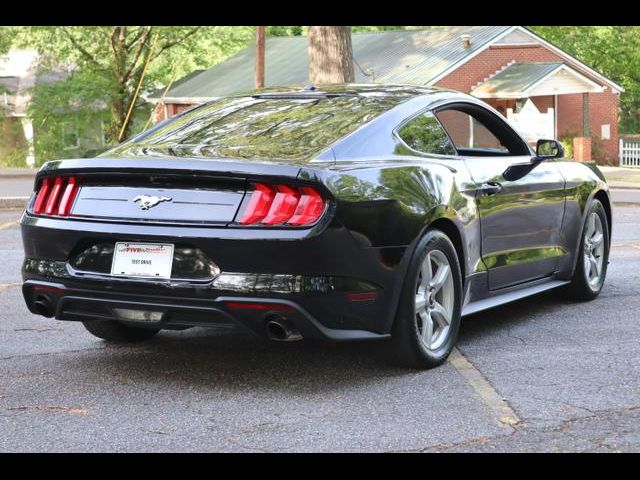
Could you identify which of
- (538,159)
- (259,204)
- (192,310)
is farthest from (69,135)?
(259,204)

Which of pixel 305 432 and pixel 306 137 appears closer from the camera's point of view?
pixel 305 432

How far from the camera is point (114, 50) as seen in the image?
48719 millimetres

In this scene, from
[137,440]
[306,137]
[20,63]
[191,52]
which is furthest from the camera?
[20,63]

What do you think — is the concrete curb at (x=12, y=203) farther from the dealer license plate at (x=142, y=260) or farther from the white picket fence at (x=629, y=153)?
the white picket fence at (x=629, y=153)

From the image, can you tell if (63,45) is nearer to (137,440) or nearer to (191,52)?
(191,52)

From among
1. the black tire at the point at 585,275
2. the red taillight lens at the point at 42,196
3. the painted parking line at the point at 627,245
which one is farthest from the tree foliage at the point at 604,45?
the red taillight lens at the point at 42,196

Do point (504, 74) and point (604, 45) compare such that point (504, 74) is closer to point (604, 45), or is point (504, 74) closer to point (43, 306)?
point (604, 45)

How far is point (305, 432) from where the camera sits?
4836 millimetres

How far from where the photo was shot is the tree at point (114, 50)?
4766 centimetres

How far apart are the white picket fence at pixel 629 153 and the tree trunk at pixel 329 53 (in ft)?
78.1

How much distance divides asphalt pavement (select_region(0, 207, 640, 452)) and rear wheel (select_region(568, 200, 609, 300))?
17.3 inches

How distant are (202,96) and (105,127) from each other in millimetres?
5245

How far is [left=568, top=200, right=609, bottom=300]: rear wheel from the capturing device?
802 centimetres
